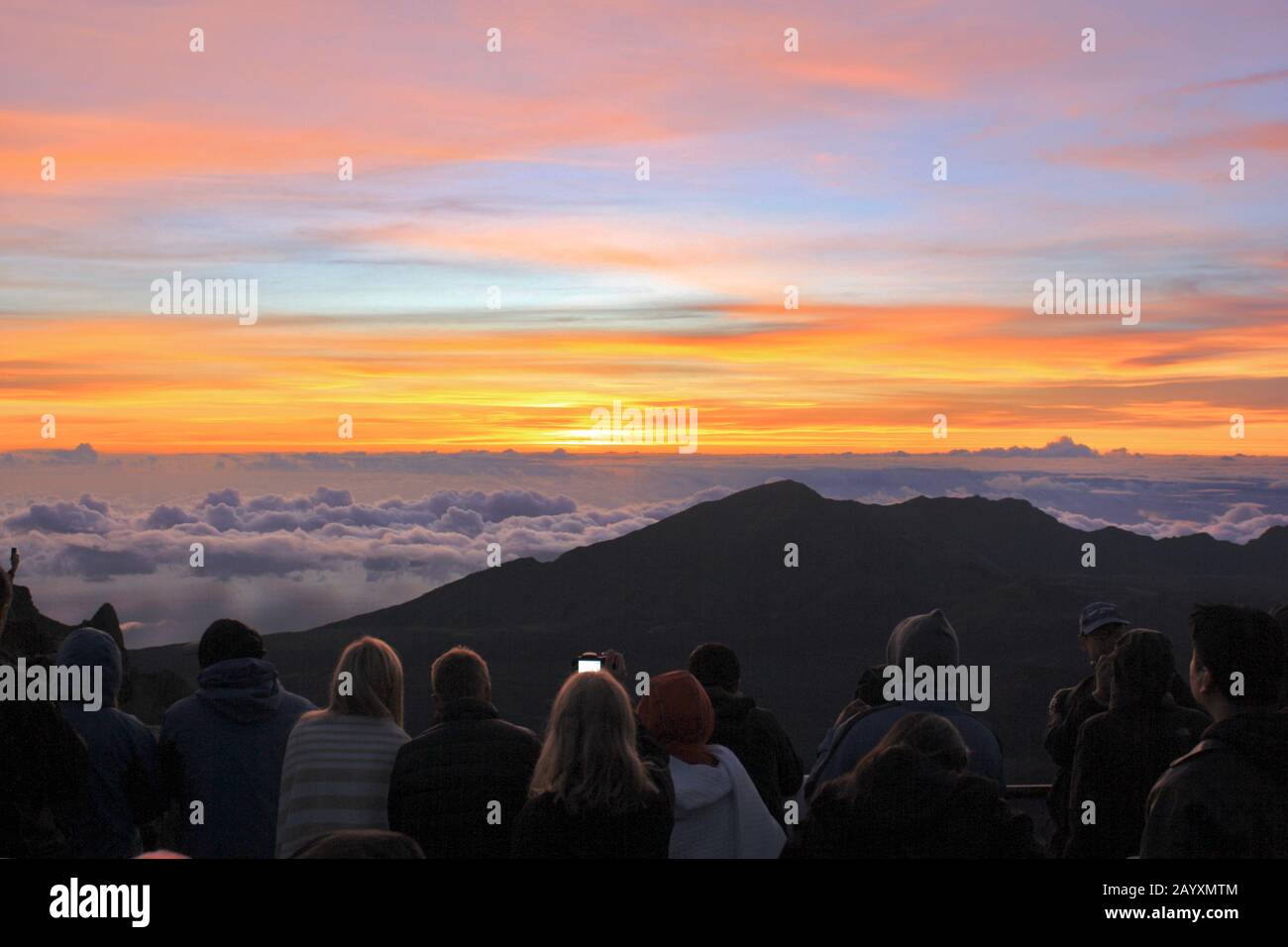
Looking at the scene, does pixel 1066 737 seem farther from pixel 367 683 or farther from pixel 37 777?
pixel 37 777

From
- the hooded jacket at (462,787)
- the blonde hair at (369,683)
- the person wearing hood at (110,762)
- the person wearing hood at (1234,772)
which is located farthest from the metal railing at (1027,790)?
the person wearing hood at (110,762)

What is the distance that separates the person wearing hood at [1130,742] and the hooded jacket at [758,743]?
133cm

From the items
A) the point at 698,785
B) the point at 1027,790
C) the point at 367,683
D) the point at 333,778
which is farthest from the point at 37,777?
the point at 1027,790

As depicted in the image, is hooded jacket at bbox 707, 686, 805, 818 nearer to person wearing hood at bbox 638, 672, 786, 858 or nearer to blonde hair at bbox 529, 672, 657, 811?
person wearing hood at bbox 638, 672, 786, 858

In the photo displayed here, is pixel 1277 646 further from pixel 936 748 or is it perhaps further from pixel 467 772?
pixel 467 772

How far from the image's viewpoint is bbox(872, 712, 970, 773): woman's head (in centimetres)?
405

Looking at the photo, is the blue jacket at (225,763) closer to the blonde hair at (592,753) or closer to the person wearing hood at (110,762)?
the person wearing hood at (110,762)

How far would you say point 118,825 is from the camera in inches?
222

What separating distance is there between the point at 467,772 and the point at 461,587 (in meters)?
184

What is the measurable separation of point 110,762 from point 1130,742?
438 centimetres

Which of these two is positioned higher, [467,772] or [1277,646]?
[1277,646]
